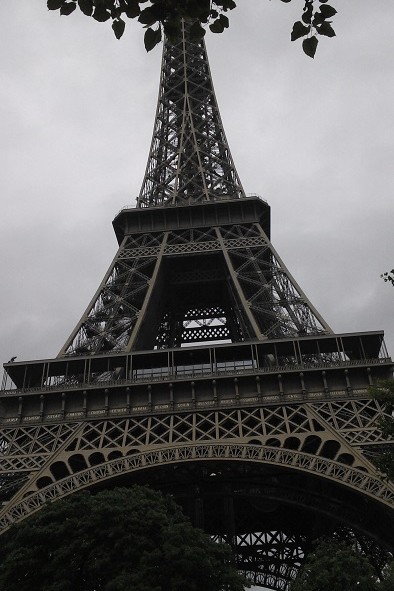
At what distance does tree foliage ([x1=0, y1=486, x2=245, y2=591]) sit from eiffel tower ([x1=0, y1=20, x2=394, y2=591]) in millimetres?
2957

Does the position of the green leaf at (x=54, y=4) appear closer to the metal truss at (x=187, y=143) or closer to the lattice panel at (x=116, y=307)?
the lattice panel at (x=116, y=307)

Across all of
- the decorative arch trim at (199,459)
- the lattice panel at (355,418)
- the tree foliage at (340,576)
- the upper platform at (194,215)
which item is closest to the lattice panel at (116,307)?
the upper platform at (194,215)

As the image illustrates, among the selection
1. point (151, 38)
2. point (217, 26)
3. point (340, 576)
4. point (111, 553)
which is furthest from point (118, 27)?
point (340, 576)

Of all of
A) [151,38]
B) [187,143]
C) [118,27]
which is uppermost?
[187,143]

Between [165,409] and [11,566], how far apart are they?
36.2 ft

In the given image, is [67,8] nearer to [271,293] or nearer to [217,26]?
[217,26]

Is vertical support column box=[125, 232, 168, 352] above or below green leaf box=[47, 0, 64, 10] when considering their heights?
above

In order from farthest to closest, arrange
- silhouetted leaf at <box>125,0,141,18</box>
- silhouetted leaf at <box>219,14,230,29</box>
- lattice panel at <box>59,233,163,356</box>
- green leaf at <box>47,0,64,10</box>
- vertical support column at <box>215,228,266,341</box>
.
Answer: lattice panel at <box>59,233,163,356</box> < vertical support column at <box>215,228,266,341</box> < silhouetted leaf at <box>219,14,230,29</box> < silhouetted leaf at <box>125,0,141,18</box> < green leaf at <box>47,0,64,10</box>

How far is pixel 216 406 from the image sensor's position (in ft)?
97.9

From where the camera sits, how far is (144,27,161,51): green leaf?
7.13 m

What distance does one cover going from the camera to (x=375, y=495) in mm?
24438

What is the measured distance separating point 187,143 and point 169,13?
46.3 m

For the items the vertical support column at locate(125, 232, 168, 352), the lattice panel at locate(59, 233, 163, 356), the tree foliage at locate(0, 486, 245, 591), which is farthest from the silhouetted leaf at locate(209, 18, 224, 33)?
the lattice panel at locate(59, 233, 163, 356)

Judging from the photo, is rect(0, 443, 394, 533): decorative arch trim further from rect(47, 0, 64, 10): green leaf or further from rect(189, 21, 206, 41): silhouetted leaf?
rect(47, 0, 64, 10): green leaf
